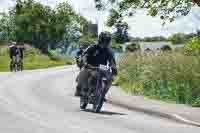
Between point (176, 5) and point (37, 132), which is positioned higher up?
point (176, 5)

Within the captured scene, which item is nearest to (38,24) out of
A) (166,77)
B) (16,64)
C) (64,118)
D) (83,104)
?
(16,64)

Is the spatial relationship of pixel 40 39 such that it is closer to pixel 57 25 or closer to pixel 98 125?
pixel 57 25

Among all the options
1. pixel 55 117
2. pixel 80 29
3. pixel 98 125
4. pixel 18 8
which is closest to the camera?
pixel 98 125

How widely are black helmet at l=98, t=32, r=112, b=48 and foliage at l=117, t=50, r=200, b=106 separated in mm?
3269

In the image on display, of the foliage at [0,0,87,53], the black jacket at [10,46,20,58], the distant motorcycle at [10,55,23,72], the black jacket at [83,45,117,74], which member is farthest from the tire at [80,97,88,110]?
the foliage at [0,0,87,53]

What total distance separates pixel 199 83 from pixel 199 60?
3.81 feet

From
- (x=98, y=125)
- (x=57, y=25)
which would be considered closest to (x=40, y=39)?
(x=57, y=25)

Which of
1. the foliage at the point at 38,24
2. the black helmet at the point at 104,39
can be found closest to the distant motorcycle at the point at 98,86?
the black helmet at the point at 104,39

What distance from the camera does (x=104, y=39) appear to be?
1772 cm

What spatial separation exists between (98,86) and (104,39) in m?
1.19

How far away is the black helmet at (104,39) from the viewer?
17.6 meters

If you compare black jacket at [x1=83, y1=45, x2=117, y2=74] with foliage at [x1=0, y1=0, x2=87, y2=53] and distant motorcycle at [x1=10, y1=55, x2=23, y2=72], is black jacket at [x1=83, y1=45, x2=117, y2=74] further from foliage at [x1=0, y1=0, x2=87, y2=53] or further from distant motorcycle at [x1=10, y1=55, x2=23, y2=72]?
foliage at [x1=0, y1=0, x2=87, y2=53]

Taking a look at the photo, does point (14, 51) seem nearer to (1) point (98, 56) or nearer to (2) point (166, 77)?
(2) point (166, 77)

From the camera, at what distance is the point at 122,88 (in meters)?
27.1
